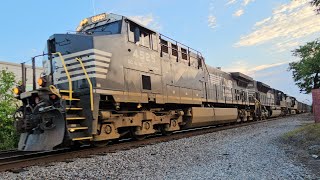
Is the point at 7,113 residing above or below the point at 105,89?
below

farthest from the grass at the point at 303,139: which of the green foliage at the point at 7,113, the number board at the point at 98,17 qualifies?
the green foliage at the point at 7,113

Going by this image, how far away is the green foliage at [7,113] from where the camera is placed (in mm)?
12719

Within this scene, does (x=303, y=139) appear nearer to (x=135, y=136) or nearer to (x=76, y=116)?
(x=135, y=136)

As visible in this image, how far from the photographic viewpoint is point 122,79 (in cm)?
939

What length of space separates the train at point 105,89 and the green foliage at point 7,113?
4385mm

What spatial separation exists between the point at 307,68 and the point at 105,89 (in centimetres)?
3505

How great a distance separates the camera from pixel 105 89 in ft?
28.9

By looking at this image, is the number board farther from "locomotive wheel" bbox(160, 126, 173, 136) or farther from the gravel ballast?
"locomotive wheel" bbox(160, 126, 173, 136)

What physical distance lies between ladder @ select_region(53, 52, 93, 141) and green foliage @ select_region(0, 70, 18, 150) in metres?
5.73

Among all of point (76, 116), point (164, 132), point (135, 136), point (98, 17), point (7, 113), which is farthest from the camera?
point (7, 113)

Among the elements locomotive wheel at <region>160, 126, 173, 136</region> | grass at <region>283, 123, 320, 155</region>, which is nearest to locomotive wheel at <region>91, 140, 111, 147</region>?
locomotive wheel at <region>160, 126, 173, 136</region>

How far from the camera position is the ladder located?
7705 mm

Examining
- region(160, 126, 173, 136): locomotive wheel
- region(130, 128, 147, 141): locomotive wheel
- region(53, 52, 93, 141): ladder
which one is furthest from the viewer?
region(160, 126, 173, 136): locomotive wheel

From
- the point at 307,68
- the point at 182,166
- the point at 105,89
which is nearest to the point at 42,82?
the point at 105,89
